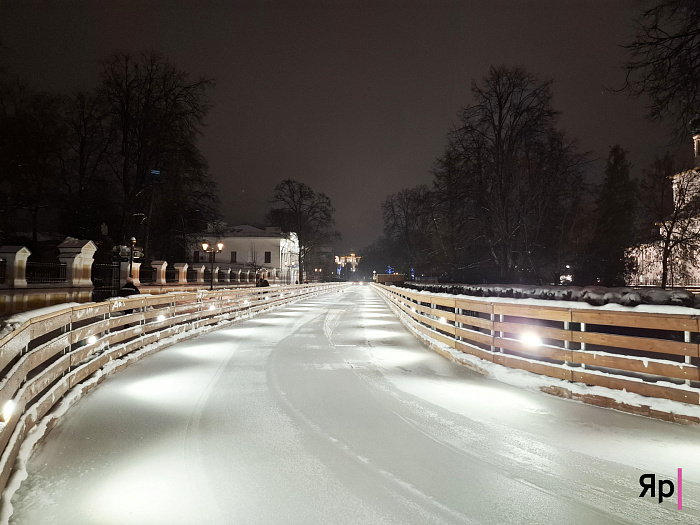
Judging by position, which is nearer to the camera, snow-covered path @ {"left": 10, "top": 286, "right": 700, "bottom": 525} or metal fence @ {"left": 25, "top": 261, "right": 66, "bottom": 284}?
snow-covered path @ {"left": 10, "top": 286, "right": 700, "bottom": 525}

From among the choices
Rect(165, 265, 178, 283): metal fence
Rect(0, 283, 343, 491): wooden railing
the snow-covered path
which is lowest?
the snow-covered path

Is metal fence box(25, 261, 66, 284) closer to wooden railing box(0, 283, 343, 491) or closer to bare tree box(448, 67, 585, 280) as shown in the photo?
wooden railing box(0, 283, 343, 491)

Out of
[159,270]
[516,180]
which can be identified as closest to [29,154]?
[159,270]

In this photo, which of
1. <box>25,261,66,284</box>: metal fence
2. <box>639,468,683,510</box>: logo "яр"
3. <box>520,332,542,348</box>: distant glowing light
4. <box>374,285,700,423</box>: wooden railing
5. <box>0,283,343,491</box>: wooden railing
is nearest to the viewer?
<box>639,468,683,510</box>: logo "яр"

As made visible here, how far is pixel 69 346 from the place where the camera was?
6.44 m

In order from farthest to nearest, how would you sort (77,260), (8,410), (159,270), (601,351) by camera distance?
(159,270) < (77,260) < (601,351) < (8,410)

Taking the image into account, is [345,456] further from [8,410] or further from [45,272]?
[45,272]

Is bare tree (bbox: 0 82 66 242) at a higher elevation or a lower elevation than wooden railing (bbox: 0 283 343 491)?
higher

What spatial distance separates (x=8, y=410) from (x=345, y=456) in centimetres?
286

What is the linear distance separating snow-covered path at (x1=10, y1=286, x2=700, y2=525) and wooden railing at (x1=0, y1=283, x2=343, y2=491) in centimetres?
34

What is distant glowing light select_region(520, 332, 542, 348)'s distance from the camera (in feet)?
24.5

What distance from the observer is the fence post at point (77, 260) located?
23.9 m

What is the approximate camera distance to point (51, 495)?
11.2 feet

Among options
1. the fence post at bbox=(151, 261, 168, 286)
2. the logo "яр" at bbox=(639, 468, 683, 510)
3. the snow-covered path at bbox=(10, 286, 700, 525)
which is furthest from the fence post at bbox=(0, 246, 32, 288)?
the logo "яр" at bbox=(639, 468, 683, 510)
